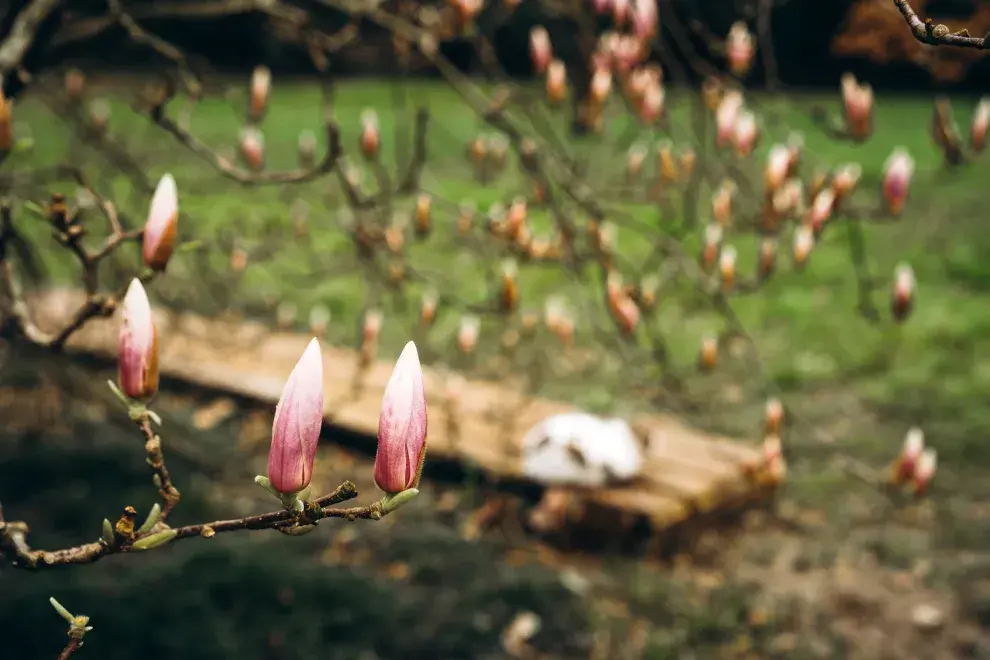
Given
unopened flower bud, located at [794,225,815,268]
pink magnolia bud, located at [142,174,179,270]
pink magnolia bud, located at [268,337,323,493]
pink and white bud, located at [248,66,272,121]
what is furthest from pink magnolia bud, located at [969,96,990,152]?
pink magnolia bud, located at [268,337,323,493]

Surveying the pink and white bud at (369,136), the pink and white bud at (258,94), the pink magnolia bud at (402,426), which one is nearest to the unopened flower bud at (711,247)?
the pink and white bud at (369,136)

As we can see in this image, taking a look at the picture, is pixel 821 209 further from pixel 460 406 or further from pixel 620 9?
pixel 460 406

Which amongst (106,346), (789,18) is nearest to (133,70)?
(789,18)

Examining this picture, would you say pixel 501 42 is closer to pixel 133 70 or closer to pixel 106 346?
pixel 133 70

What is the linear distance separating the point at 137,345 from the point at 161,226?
287mm

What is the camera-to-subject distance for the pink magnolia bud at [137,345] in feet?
4.09

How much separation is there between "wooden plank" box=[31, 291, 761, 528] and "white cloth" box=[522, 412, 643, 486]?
65 mm

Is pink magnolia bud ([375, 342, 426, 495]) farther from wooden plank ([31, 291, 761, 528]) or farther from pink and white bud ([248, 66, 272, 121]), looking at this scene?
pink and white bud ([248, 66, 272, 121])

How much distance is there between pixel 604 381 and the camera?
17.0ft

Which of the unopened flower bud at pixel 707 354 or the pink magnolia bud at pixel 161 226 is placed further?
the unopened flower bud at pixel 707 354

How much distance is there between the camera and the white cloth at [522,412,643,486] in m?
3.51

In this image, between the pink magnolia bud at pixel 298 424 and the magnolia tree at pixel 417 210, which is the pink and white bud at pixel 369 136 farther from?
the pink magnolia bud at pixel 298 424

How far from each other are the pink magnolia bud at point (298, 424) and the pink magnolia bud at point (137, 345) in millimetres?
231

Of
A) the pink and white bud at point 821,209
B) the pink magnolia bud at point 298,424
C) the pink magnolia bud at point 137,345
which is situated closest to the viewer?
the pink magnolia bud at point 298,424
